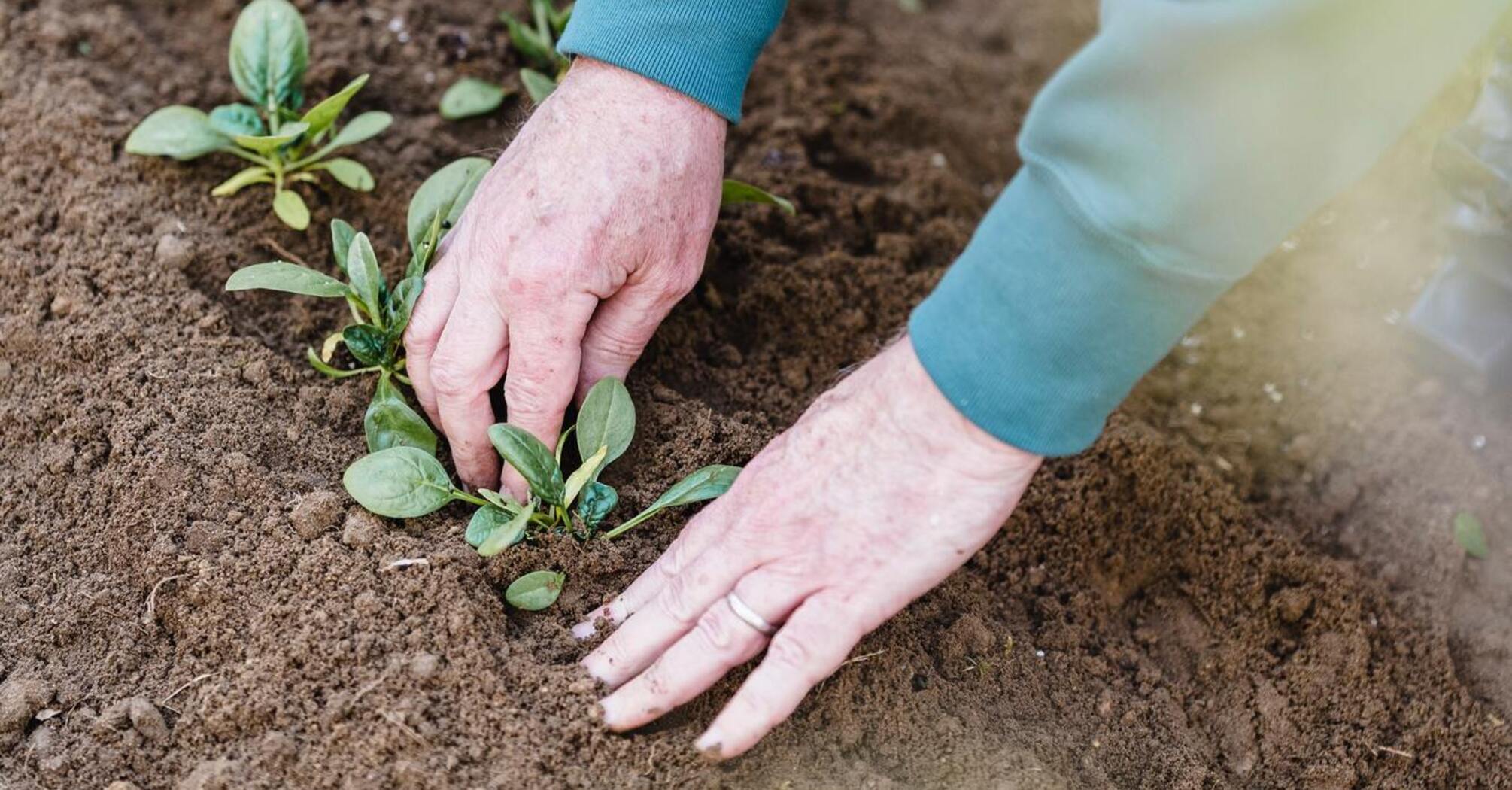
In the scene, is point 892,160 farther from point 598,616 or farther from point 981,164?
point 598,616

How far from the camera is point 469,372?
76.2 inches

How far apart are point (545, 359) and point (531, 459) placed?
16 centimetres

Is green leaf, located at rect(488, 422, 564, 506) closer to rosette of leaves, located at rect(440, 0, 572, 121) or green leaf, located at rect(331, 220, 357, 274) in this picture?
green leaf, located at rect(331, 220, 357, 274)

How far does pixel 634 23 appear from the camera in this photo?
1.93 metres

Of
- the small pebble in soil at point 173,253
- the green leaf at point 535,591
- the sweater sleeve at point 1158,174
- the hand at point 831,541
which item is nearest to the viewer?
the sweater sleeve at point 1158,174

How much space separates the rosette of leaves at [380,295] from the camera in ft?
6.68

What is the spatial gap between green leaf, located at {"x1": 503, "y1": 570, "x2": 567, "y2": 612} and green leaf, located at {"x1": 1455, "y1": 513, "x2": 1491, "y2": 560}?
67.7 inches

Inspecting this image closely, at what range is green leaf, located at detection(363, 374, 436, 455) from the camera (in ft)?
6.65

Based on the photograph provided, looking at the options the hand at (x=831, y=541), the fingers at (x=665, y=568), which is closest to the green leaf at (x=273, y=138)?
the fingers at (x=665, y=568)

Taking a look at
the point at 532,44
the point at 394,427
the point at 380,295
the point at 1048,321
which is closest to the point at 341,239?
the point at 380,295

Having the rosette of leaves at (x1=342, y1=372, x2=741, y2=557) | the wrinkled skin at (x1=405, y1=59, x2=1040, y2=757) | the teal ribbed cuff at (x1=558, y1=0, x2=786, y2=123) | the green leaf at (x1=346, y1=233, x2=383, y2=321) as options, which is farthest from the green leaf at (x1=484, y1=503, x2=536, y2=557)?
the teal ribbed cuff at (x1=558, y1=0, x2=786, y2=123)

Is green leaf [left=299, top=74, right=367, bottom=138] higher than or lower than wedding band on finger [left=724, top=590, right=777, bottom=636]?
higher

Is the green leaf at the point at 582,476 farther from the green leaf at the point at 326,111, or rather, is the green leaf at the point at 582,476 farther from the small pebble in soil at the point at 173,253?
the small pebble in soil at the point at 173,253

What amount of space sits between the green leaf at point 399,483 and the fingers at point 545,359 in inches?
5.7
